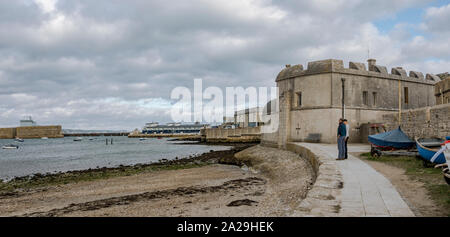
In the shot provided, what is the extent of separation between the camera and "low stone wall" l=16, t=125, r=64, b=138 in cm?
12434

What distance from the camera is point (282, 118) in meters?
24.2

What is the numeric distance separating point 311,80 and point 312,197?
19005 mm

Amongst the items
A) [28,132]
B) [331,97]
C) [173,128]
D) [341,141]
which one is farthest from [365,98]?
[28,132]

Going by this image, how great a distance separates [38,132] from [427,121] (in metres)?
142

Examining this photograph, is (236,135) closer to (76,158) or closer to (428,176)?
(76,158)

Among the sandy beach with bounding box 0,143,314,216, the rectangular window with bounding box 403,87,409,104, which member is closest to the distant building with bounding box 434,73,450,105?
the rectangular window with bounding box 403,87,409,104

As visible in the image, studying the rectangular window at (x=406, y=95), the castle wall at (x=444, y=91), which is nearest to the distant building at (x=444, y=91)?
the castle wall at (x=444, y=91)

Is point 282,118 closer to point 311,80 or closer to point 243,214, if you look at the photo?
point 311,80

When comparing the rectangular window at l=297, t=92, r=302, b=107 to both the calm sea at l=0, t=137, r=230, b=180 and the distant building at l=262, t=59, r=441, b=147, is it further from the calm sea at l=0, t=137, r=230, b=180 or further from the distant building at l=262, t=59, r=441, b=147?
the calm sea at l=0, t=137, r=230, b=180

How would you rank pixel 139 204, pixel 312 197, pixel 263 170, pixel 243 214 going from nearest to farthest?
pixel 312 197 < pixel 243 214 < pixel 139 204 < pixel 263 170

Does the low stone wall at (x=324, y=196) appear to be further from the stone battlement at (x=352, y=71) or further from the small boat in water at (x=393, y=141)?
the stone battlement at (x=352, y=71)

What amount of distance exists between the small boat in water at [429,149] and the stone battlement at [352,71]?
497 inches

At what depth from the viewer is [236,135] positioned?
186 ft

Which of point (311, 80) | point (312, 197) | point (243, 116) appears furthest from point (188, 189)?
point (243, 116)
